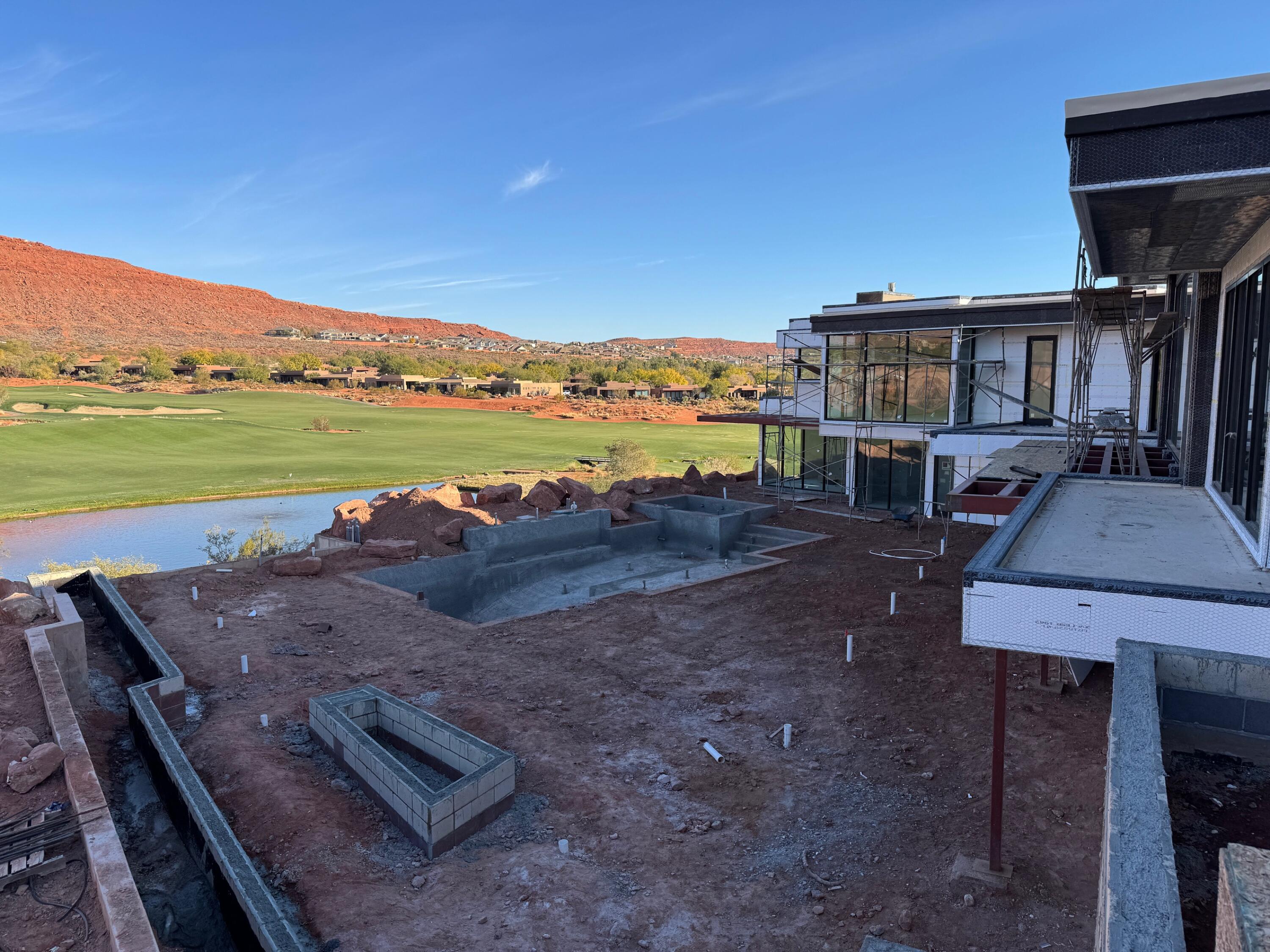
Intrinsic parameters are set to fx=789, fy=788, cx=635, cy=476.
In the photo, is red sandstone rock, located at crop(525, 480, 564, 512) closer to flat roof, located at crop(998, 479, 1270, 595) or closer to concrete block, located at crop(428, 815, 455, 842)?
flat roof, located at crop(998, 479, 1270, 595)

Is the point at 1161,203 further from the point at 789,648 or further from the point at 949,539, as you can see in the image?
the point at 949,539

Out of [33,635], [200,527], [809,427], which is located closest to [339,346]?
[200,527]

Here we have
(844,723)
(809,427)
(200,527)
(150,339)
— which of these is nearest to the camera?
(844,723)

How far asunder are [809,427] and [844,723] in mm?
18580

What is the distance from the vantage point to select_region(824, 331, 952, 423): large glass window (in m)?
23.8

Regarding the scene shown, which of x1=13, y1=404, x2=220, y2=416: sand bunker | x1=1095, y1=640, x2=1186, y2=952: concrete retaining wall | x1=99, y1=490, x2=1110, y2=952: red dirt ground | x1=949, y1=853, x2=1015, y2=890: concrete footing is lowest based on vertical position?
x1=99, y1=490, x2=1110, y2=952: red dirt ground

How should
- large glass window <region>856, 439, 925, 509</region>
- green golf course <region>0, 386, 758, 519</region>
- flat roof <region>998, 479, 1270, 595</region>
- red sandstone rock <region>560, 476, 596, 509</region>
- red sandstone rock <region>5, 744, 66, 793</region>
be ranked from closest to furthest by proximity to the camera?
flat roof <region>998, 479, 1270, 595</region>
red sandstone rock <region>5, 744, 66, 793</region>
red sandstone rock <region>560, 476, 596, 509</region>
large glass window <region>856, 439, 925, 509</region>
green golf course <region>0, 386, 758, 519</region>

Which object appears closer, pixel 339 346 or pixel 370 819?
pixel 370 819

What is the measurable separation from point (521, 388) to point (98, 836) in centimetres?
9744

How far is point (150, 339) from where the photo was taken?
126 m

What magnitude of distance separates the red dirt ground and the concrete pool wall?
3367 millimetres

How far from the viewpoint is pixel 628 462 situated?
40.3 m

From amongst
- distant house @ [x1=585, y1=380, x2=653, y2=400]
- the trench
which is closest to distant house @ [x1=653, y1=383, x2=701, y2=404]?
distant house @ [x1=585, y1=380, x2=653, y2=400]

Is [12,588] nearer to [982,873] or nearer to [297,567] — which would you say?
[297,567]
